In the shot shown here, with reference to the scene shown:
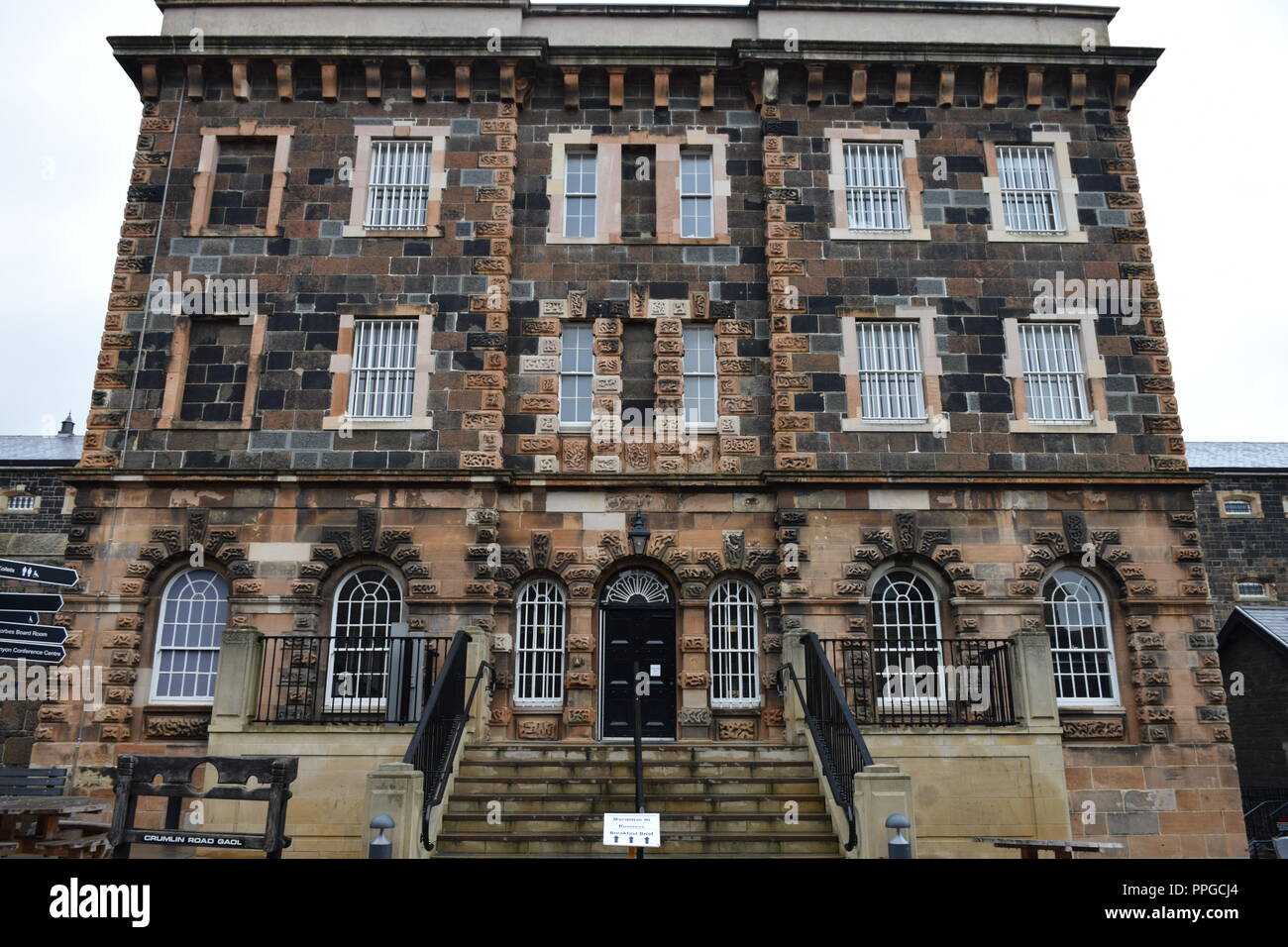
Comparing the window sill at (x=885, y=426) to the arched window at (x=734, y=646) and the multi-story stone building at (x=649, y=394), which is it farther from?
the arched window at (x=734, y=646)

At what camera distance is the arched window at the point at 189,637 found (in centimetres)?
1518

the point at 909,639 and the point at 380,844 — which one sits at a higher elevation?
the point at 909,639

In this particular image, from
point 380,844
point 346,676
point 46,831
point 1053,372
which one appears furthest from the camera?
point 1053,372

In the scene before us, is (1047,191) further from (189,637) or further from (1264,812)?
(189,637)

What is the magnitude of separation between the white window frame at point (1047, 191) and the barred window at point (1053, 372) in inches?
67.7

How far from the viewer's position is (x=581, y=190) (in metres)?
18.0

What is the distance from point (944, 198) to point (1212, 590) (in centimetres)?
1941

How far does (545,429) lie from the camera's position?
54.3 feet

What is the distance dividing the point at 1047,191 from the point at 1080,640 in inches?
336

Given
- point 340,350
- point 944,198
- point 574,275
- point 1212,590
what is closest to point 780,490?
point 574,275

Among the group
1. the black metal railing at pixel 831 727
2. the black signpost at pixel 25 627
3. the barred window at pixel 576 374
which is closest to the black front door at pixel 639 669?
the black metal railing at pixel 831 727

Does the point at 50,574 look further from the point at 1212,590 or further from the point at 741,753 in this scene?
the point at 1212,590

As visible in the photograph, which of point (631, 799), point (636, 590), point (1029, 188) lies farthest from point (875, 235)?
point (631, 799)

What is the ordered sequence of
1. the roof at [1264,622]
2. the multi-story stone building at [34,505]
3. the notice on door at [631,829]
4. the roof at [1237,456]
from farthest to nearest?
the roof at [1237,456] < the multi-story stone building at [34,505] < the roof at [1264,622] < the notice on door at [631,829]
